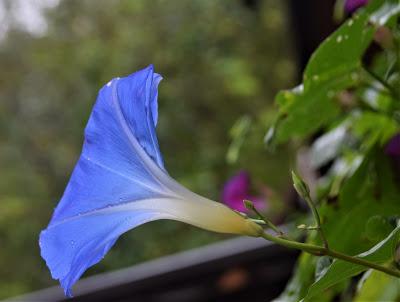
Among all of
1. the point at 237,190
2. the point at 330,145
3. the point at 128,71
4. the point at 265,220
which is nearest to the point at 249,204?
the point at 265,220

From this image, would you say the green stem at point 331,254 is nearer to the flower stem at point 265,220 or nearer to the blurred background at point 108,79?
the flower stem at point 265,220

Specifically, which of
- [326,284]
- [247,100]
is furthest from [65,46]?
[326,284]

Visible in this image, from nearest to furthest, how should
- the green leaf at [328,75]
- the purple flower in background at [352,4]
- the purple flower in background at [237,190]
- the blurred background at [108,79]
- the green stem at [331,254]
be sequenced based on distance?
the green stem at [331,254]
the green leaf at [328,75]
the purple flower in background at [352,4]
the purple flower in background at [237,190]
the blurred background at [108,79]

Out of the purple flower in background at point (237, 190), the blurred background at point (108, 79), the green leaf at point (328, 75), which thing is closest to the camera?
the green leaf at point (328, 75)

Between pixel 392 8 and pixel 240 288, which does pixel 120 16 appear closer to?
pixel 240 288

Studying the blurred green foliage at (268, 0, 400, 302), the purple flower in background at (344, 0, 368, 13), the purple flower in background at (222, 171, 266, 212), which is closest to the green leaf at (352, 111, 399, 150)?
the blurred green foliage at (268, 0, 400, 302)

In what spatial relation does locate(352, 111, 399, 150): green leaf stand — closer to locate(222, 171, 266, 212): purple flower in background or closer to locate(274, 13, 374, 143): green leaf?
locate(274, 13, 374, 143): green leaf

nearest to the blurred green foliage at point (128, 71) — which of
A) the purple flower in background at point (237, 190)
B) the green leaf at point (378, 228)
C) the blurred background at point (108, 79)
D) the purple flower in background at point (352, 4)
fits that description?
Result: the blurred background at point (108, 79)

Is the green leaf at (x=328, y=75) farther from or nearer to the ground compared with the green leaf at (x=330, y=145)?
farther from the ground
